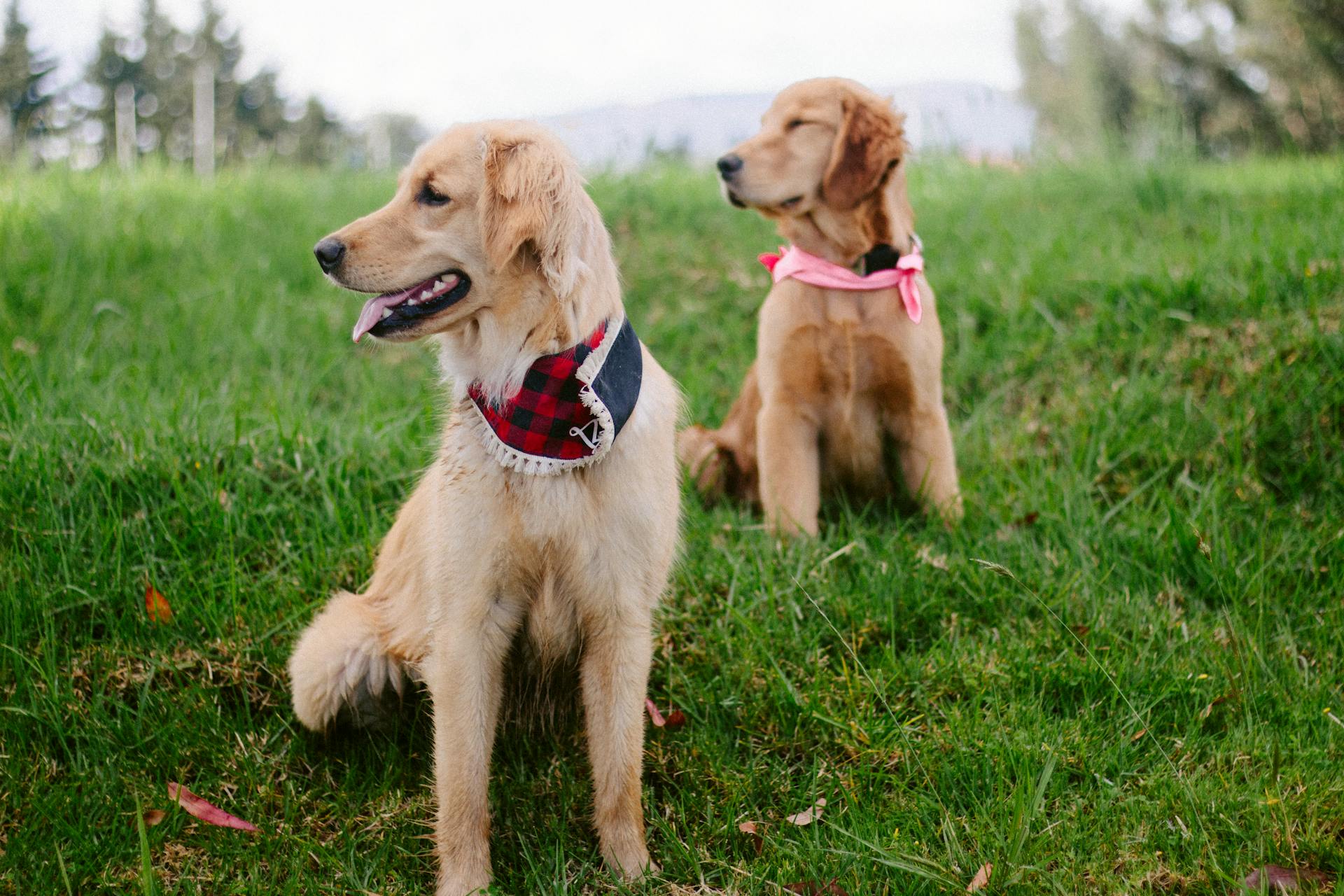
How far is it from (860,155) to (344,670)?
7.53 feet

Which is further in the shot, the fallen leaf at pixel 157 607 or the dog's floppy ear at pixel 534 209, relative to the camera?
the fallen leaf at pixel 157 607

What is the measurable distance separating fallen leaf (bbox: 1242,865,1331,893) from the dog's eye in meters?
2.09

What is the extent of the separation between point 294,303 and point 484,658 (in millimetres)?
3947

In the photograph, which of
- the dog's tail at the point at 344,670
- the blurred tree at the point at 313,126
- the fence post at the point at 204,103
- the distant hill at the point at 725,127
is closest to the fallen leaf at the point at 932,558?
the dog's tail at the point at 344,670

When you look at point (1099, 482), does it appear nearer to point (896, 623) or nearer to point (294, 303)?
point (896, 623)

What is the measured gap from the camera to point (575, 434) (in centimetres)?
212

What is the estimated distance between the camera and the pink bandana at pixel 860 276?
337 centimetres

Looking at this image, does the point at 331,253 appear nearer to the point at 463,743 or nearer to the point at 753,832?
the point at 463,743

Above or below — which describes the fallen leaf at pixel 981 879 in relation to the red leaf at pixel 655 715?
above

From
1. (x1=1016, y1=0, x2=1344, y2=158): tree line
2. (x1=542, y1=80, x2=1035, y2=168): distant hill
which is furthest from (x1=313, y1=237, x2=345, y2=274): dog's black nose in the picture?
(x1=1016, y1=0, x2=1344, y2=158): tree line

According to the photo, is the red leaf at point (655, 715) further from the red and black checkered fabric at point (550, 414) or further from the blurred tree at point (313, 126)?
the blurred tree at point (313, 126)

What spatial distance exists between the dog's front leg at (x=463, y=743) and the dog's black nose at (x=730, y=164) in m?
1.86

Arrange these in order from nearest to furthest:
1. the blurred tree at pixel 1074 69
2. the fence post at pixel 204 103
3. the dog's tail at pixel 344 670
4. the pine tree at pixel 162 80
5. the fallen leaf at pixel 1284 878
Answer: the fallen leaf at pixel 1284 878 → the dog's tail at pixel 344 670 → the blurred tree at pixel 1074 69 → the fence post at pixel 204 103 → the pine tree at pixel 162 80

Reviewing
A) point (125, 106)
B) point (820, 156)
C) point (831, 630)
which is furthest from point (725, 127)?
point (125, 106)
